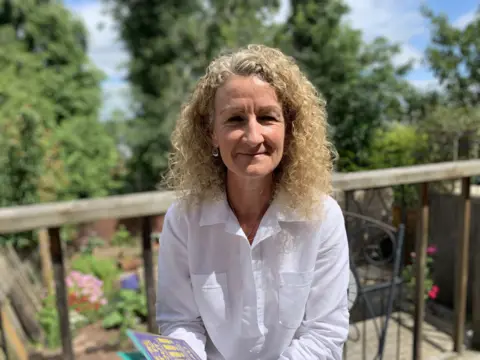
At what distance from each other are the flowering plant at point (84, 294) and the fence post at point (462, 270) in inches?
137

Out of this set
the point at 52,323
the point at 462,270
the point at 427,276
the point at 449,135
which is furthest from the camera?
the point at 52,323

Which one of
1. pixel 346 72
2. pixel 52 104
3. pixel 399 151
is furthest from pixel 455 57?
pixel 52 104

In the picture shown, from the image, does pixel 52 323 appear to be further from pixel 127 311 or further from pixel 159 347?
pixel 159 347

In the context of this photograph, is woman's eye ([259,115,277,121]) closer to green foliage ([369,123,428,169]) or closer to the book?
the book

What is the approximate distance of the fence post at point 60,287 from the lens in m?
1.21

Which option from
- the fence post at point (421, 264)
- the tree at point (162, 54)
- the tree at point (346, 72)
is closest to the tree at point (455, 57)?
the tree at point (346, 72)

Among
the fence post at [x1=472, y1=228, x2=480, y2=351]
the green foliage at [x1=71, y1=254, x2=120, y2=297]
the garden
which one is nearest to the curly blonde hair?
the fence post at [x1=472, y1=228, x2=480, y2=351]

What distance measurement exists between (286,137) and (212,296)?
0.57 meters

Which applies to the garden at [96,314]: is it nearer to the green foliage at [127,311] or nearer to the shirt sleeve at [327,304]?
the green foliage at [127,311]

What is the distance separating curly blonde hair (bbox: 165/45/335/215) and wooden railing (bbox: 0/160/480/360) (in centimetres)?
16

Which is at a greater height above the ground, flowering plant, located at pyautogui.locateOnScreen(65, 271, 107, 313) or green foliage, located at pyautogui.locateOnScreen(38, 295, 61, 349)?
flowering plant, located at pyautogui.locateOnScreen(65, 271, 107, 313)

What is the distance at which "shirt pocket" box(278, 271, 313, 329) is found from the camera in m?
1.15

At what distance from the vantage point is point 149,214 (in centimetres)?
132

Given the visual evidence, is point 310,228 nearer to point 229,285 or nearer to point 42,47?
point 229,285
